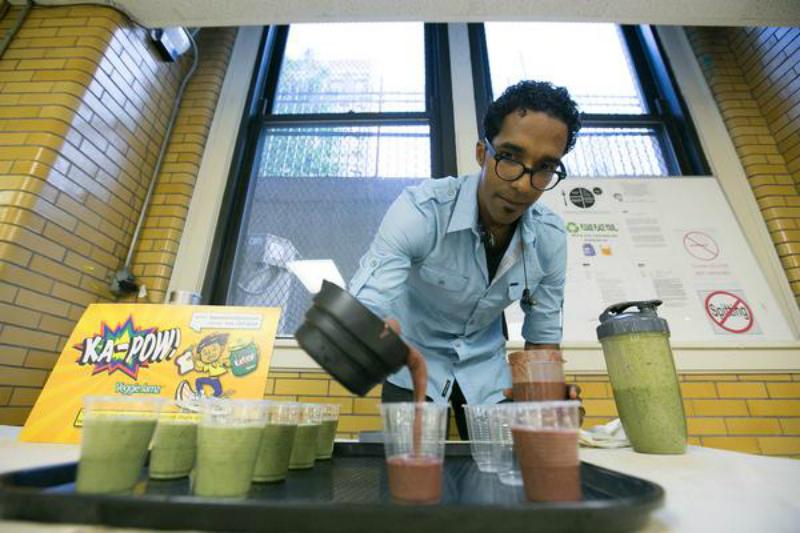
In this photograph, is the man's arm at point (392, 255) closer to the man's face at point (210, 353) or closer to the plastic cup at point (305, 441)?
the plastic cup at point (305, 441)

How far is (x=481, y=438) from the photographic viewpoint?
32.4 inches

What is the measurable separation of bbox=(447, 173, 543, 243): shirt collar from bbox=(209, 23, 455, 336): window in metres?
1.09

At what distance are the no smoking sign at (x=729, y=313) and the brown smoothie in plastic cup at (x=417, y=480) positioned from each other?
2030 mm

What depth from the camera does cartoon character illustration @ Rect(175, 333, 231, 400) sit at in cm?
129

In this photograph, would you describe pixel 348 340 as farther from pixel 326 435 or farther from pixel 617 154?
pixel 617 154

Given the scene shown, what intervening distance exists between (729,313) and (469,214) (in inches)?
65.1

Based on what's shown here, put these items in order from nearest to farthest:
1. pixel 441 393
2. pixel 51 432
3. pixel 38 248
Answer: pixel 51 432 < pixel 441 393 < pixel 38 248

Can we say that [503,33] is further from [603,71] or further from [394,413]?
[394,413]

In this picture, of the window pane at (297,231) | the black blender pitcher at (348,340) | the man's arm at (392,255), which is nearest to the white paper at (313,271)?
the window pane at (297,231)

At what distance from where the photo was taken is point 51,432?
111 centimetres

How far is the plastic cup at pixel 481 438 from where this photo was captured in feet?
2.59

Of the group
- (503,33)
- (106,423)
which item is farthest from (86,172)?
(503,33)

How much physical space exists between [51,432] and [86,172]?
123cm

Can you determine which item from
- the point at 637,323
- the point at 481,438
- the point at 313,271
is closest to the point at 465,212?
the point at 637,323
